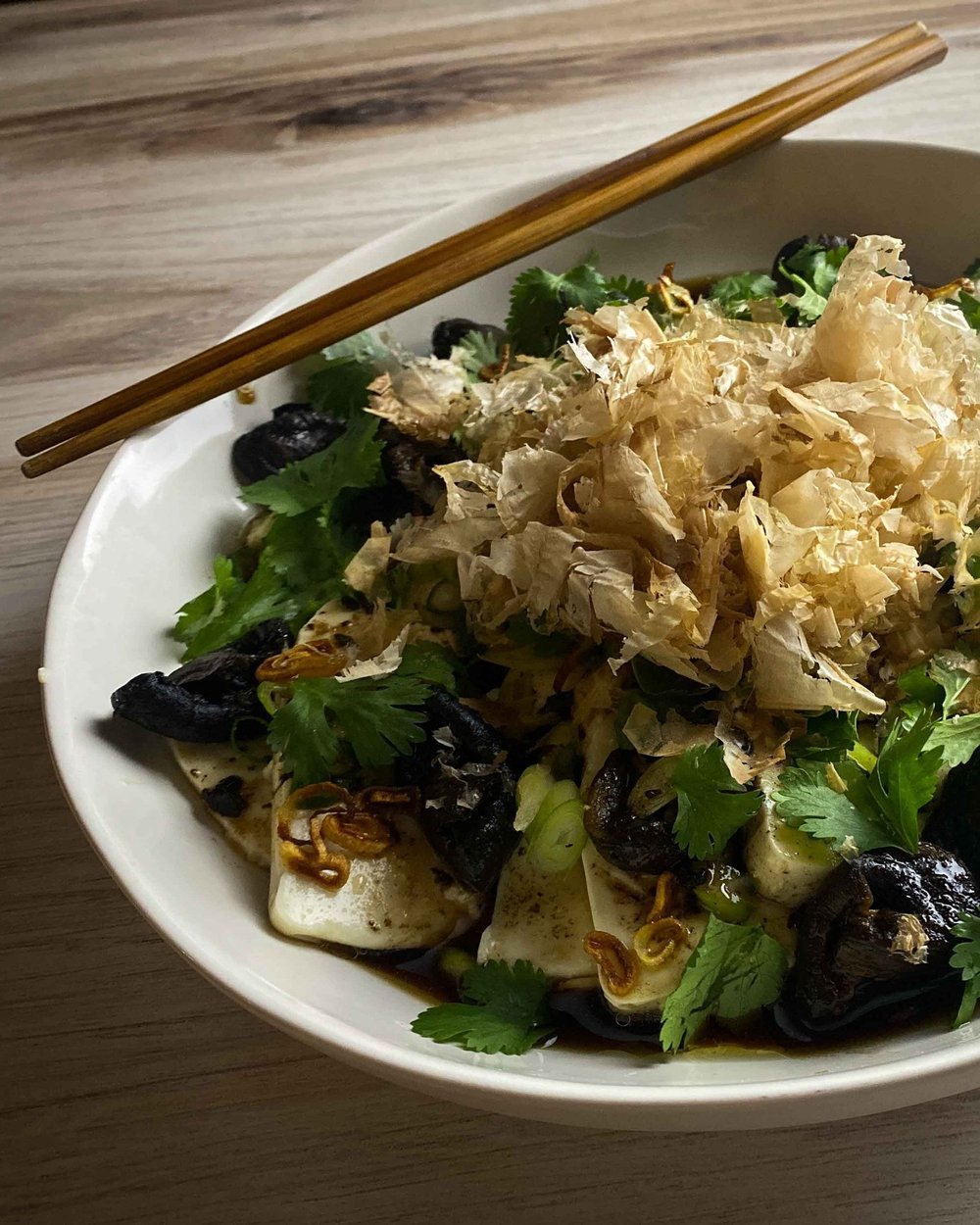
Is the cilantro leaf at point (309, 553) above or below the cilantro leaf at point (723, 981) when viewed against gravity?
above

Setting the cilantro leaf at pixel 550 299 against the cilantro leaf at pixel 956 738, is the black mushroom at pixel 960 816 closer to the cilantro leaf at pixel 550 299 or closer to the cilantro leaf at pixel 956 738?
the cilantro leaf at pixel 956 738

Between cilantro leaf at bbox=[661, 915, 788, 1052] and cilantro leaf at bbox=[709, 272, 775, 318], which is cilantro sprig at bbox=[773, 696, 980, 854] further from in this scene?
cilantro leaf at bbox=[709, 272, 775, 318]

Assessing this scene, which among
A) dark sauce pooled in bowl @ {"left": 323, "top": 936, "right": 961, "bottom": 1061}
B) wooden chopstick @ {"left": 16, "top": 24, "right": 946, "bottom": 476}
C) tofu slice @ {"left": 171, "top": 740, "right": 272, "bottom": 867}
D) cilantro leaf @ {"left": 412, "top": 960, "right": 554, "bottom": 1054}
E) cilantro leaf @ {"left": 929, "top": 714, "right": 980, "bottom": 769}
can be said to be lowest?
dark sauce pooled in bowl @ {"left": 323, "top": 936, "right": 961, "bottom": 1061}

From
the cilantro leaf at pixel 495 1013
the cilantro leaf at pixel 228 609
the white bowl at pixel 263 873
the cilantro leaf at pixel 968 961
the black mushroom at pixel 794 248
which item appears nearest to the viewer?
the white bowl at pixel 263 873

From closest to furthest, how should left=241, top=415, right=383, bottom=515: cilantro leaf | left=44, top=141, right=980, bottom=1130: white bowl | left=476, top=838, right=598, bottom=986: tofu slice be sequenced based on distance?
left=44, top=141, right=980, bottom=1130: white bowl, left=476, top=838, right=598, bottom=986: tofu slice, left=241, top=415, right=383, bottom=515: cilantro leaf

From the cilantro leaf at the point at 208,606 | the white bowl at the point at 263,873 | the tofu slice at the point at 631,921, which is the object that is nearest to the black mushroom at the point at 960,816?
the white bowl at the point at 263,873

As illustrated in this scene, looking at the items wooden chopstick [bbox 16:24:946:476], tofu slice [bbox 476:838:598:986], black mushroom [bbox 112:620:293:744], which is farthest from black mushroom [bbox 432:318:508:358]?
tofu slice [bbox 476:838:598:986]
